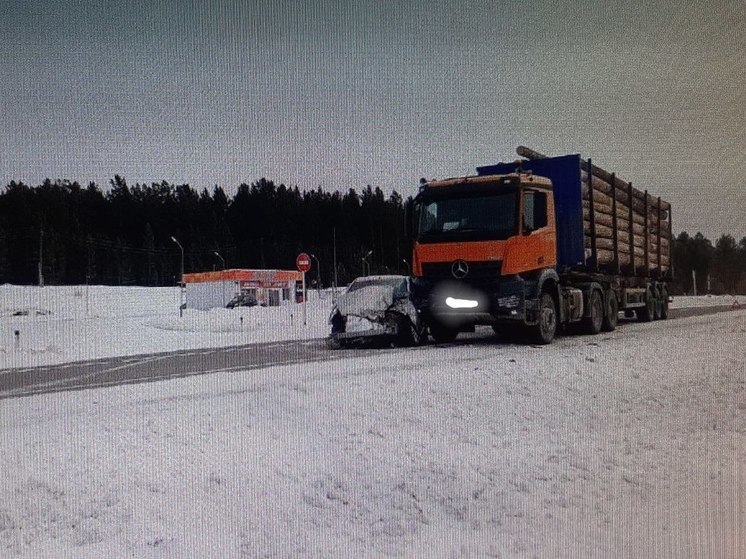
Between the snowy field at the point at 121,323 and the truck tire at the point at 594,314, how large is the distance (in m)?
2.14

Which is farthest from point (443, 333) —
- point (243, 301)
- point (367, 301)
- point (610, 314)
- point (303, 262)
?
point (243, 301)

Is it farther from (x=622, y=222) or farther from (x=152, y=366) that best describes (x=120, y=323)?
(x=622, y=222)

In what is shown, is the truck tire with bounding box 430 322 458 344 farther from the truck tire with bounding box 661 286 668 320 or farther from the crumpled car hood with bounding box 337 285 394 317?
the truck tire with bounding box 661 286 668 320

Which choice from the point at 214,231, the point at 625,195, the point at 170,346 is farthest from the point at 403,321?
the point at 625,195

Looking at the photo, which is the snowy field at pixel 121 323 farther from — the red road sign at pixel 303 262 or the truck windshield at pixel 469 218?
the truck windshield at pixel 469 218

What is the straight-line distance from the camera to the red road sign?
886 centimetres

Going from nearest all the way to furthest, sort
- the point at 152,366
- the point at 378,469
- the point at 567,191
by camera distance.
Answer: the point at 378,469 < the point at 152,366 < the point at 567,191

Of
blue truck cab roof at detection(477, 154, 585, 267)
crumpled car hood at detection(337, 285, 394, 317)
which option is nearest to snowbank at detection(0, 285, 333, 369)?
crumpled car hood at detection(337, 285, 394, 317)

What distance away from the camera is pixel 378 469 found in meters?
4.54

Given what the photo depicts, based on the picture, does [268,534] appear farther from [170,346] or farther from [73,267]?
[170,346]

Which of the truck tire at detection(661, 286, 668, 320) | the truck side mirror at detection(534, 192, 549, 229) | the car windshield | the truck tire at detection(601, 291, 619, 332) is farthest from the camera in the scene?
the truck tire at detection(661, 286, 668, 320)

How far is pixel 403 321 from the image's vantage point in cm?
1098

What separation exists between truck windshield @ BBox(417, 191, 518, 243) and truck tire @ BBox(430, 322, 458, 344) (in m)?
1.75

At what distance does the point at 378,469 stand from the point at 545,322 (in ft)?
22.5
